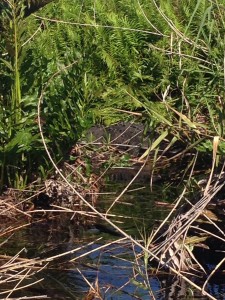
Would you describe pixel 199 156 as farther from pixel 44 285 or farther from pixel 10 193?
pixel 10 193

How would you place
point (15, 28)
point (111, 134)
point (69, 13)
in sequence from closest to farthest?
1. point (15, 28)
2. point (111, 134)
3. point (69, 13)

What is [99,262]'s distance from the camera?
655cm

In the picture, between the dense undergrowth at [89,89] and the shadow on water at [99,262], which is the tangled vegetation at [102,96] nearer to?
the dense undergrowth at [89,89]

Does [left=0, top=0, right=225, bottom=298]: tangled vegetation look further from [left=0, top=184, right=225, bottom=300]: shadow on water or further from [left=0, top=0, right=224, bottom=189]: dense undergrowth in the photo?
[left=0, top=184, right=225, bottom=300]: shadow on water

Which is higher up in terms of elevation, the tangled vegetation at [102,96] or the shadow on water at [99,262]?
the tangled vegetation at [102,96]

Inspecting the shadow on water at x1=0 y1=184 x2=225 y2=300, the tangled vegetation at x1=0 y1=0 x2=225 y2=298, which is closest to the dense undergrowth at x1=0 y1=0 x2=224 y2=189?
the tangled vegetation at x1=0 y1=0 x2=225 y2=298

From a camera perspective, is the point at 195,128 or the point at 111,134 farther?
the point at 111,134

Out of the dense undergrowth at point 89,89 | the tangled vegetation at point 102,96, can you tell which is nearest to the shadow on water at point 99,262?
the tangled vegetation at point 102,96

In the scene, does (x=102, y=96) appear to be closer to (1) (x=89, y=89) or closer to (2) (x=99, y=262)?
(1) (x=89, y=89)

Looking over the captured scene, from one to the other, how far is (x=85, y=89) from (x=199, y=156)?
1.50m

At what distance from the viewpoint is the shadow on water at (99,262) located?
19.6 ft

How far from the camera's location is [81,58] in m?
7.89

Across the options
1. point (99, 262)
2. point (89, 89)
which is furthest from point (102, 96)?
point (99, 262)

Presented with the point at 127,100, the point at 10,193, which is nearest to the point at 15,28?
the point at 10,193
